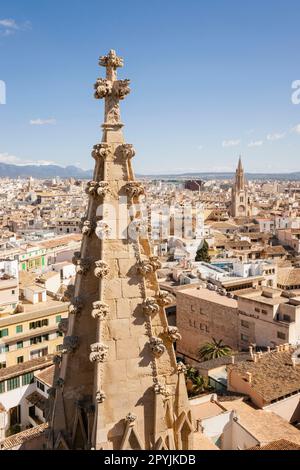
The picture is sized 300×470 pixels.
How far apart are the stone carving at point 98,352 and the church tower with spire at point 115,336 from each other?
1cm

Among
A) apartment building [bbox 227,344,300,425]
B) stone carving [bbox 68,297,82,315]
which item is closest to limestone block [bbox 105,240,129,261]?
stone carving [bbox 68,297,82,315]

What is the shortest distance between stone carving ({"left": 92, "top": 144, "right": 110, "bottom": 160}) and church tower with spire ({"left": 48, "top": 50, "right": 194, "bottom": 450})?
1 centimetres

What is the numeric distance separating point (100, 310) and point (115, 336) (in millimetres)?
332

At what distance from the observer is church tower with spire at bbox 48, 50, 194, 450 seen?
4770 millimetres

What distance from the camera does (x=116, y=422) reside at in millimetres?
4707

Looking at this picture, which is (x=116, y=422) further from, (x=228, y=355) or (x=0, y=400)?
(x=228, y=355)

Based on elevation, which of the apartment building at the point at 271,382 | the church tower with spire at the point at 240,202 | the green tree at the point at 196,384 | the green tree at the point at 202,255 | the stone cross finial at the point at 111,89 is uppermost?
the stone cross finial at the point at 111,89

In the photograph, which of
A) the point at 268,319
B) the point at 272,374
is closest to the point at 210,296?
the point at 268,319

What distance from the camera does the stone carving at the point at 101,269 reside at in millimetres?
4957

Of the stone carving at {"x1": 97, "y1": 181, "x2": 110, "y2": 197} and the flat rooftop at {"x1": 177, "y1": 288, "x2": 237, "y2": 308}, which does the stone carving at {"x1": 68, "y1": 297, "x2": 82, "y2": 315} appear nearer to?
the stone carving at {"x1": 97, "y1": 181, "x2": 110, "y2": 197}

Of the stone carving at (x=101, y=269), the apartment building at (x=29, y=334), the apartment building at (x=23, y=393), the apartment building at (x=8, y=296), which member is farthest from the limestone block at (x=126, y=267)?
the apartment building at (x=8, y=296)

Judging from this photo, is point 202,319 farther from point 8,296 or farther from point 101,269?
point 101,269

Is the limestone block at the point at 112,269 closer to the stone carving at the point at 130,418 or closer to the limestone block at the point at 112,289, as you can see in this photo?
the limestone block at the point at 112,289

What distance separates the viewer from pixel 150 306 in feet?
16.3
